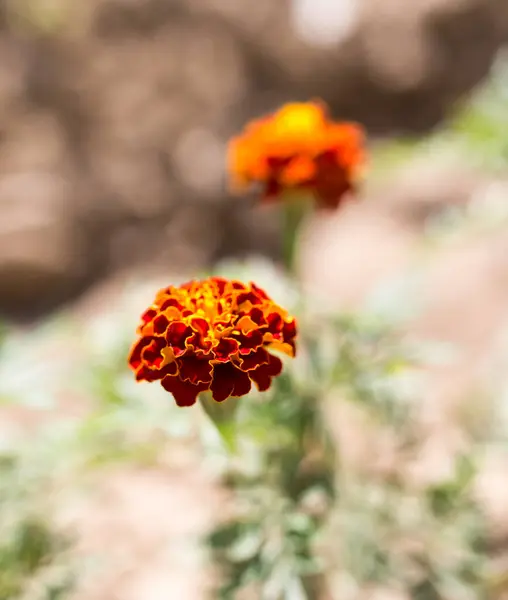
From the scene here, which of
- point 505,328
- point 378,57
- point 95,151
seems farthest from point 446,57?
point 505,328

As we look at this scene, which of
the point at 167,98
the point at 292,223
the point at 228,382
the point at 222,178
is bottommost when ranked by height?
the point at 228,382

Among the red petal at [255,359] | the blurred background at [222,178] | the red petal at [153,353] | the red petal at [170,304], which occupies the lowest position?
the red petal at [255,359]

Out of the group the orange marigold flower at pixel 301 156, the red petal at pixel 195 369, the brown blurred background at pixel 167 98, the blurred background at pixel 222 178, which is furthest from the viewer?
the brown blurred background at pixel 167 98

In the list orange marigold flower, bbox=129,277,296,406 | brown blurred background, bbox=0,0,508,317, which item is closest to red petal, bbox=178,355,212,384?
orange marigold flower, bbox=129,277,296,406

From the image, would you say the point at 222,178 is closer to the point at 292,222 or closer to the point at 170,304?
the point at 292,222

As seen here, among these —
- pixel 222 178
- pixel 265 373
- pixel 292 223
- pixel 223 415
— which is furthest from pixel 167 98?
pixel 265 373

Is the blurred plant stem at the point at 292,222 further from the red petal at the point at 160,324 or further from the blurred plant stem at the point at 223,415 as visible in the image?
the red petal at the point at 160,324

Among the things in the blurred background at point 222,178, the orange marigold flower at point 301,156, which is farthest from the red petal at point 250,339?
the blurred background at point 222,178
